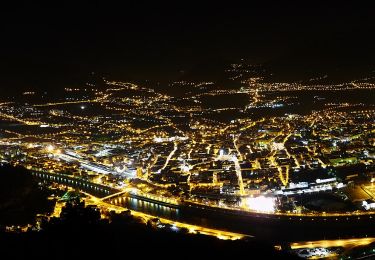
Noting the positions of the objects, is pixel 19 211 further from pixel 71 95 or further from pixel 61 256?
pixel 71 95

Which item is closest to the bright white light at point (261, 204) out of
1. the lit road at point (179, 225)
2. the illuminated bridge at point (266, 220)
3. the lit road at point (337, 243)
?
the illuminated bridge at point (266, 220)

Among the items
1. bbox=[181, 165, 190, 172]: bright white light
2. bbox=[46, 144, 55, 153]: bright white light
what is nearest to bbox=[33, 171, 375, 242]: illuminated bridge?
bbox=[181, 165, 190, 172]: bright white light

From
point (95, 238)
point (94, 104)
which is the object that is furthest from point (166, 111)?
point (95, 238)

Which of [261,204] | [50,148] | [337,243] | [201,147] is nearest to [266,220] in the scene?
[261,204]

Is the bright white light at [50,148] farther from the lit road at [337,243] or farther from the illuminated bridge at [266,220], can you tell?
the lit road at [337,243]

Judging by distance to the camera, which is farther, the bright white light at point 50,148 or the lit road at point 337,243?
the bright white light at point 50,148

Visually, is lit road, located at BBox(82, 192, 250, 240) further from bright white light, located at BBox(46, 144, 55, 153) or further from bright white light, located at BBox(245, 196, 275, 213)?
bright white light, located at BBox(46, 144, 55, 153)

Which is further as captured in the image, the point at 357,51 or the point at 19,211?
the point at 357,51
